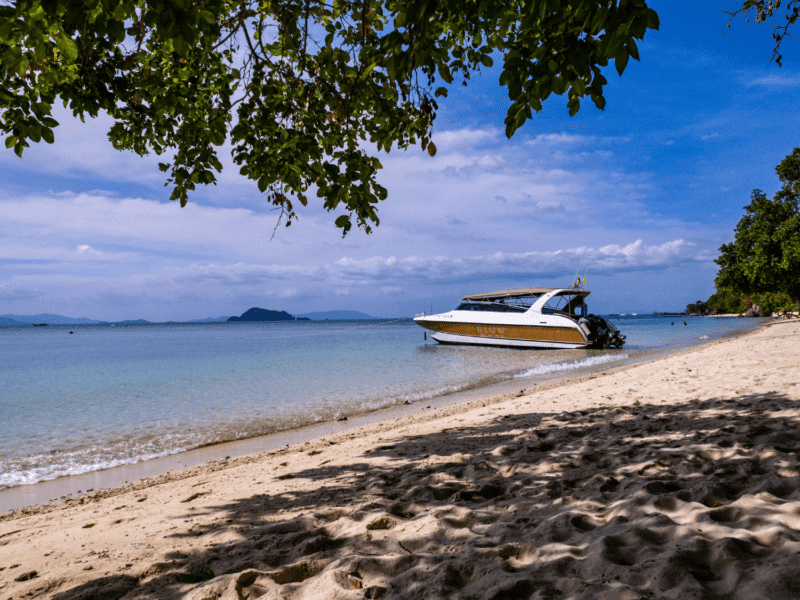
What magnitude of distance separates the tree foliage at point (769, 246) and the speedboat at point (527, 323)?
933 centimetres

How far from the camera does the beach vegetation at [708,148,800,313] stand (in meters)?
25.7

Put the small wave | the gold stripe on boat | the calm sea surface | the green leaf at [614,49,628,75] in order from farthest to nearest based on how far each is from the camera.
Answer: the gold stripe on boat
the small wave
the calm sea surface
the green leaf at [614,49,628,75]

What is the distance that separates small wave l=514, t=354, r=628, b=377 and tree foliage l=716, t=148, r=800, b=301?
13.2 metres

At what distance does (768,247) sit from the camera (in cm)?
2642

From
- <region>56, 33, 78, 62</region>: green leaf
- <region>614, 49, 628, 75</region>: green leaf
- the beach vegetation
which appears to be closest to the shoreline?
<region>56, 33, 78, 62</region>: green leaf

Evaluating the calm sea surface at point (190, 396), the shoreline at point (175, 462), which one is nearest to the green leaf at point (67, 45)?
the shoreline at point (175, 462)

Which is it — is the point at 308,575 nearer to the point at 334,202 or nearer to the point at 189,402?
the point at 334,202

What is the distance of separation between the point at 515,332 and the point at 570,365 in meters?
7.49

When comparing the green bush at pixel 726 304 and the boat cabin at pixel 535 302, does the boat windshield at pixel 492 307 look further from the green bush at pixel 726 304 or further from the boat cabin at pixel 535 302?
the green bush at pixel 726 304

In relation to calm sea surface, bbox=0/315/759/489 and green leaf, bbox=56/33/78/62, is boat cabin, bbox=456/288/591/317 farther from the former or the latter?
green leaf, bbox=56/33/78/62

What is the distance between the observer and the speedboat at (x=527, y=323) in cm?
2447

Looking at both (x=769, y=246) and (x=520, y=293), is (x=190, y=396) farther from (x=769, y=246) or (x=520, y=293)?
(x=769, y=246)

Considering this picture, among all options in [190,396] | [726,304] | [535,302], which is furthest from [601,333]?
[726,304]

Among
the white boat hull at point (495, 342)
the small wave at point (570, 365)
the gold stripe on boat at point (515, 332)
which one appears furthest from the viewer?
the white boat hull at point (495, 342)
